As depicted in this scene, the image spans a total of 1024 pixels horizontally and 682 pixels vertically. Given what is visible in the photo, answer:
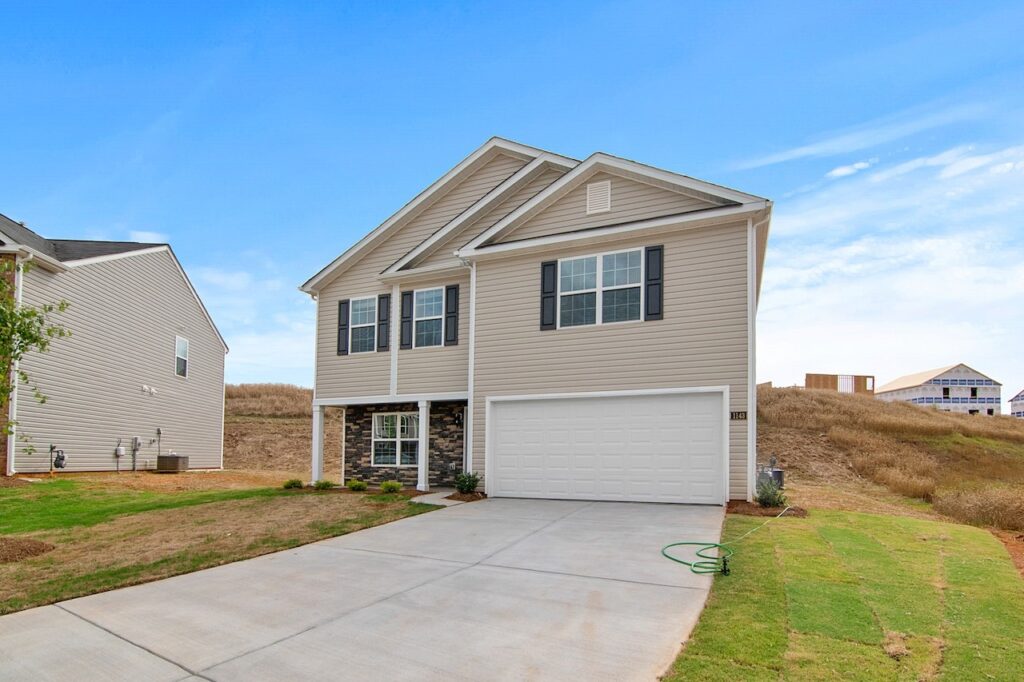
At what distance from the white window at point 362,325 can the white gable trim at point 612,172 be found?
12.2 feet

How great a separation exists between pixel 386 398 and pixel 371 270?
11.8ft

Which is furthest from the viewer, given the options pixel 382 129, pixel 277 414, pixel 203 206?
pixel 277 414

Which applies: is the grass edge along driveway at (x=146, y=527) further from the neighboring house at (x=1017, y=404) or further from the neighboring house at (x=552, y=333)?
the neighboring house at (x=1017, y=404)

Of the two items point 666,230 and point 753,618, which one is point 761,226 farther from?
point 753,618

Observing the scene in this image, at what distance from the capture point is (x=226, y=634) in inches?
216

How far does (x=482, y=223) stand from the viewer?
53.4 feet

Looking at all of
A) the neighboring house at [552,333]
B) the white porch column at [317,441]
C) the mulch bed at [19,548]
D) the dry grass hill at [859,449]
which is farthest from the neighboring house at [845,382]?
the mulch bed at [19,548]

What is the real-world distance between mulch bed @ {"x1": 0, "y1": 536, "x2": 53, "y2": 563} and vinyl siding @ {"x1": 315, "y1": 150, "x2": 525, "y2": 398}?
815 centimetres

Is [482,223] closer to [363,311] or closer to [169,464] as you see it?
[363,311]

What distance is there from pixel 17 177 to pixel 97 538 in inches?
581

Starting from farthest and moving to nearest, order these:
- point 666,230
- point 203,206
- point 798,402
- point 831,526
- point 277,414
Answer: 1. point 277,414
2. point 798,402
3. point 203,206
4. point 666,230
5. point 831,526

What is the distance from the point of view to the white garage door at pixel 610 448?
12.0 meters

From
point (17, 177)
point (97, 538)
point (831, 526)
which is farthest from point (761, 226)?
point (17, 177)

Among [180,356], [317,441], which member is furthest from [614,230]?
[180,356]
